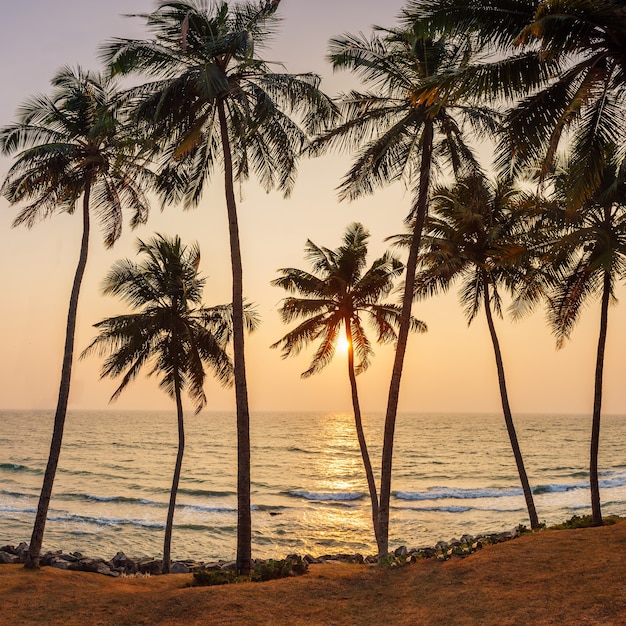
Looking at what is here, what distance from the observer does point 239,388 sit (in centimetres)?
1284

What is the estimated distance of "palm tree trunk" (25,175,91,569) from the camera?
12.8 m

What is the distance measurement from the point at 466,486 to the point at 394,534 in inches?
818

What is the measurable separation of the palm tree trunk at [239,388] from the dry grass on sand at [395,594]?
1.35 m

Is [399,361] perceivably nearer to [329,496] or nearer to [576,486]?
[329,496]

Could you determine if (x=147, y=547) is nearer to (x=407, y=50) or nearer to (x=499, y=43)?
(x=407, y=50)

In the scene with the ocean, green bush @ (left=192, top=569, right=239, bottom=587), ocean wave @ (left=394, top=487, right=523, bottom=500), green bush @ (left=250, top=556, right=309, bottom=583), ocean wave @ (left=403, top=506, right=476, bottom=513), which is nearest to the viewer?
green bush @ (left=192, top=569, right=239, bottom=587)

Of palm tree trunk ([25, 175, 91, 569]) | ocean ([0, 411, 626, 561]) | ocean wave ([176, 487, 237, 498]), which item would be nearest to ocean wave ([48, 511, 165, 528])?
ocean ([0, 411, 626, 561])

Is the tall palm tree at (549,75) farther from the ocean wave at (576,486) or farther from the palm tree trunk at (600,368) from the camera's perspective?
the ocean wave at (576,486)

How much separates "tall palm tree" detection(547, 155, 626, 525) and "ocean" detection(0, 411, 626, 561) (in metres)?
15.6

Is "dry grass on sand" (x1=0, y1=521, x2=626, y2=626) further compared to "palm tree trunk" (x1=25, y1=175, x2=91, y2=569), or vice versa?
"palm tree trunk" (x1=25, y1=175, x2=91, y2=569)

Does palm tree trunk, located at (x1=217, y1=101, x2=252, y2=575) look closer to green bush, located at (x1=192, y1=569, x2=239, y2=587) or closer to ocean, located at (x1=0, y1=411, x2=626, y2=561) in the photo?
green bush, located at (x1=192, y1=569, x2=239, y2=587)

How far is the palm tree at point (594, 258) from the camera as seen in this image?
46.4 feet

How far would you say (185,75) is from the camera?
12719 mm

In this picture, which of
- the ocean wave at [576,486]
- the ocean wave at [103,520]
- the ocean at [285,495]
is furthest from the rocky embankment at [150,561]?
the ocean wave at [576,486]
